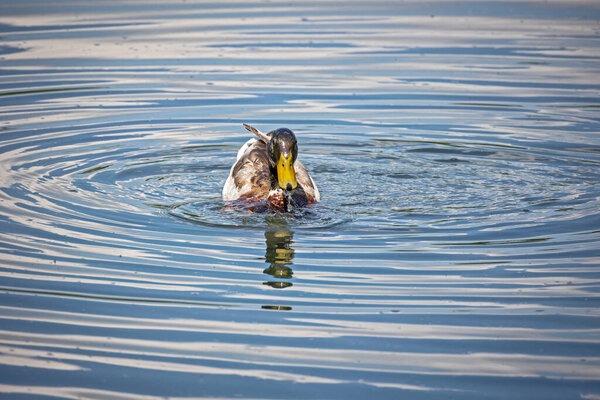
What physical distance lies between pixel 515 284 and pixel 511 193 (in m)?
3.06

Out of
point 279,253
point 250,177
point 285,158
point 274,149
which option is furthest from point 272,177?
point 279,253

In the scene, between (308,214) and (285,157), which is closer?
(308,214)

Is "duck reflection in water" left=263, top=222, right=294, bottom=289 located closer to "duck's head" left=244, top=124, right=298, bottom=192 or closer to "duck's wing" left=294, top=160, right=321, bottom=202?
"duck's head" left=244, top=124, right=298, bottom=192

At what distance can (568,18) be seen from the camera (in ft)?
66.2

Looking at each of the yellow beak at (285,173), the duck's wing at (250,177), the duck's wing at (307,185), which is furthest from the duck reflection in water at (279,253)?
the duck's wing at (250,177)

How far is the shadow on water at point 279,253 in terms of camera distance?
7754 millimetres

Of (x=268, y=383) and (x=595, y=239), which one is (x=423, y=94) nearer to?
(x=595, y=239)

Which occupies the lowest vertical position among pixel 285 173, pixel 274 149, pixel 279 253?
pixel 279 253

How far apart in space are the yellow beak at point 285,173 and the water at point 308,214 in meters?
0.41

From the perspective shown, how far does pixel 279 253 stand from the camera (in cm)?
859

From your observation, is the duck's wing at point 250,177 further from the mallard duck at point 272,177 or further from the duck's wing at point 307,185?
the duck's wing at point 307,185

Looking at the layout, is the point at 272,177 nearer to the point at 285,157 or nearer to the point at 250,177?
the point at 250,177

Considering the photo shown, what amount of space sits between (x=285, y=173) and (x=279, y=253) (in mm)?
1627

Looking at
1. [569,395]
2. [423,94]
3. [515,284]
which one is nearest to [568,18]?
[423,94]
